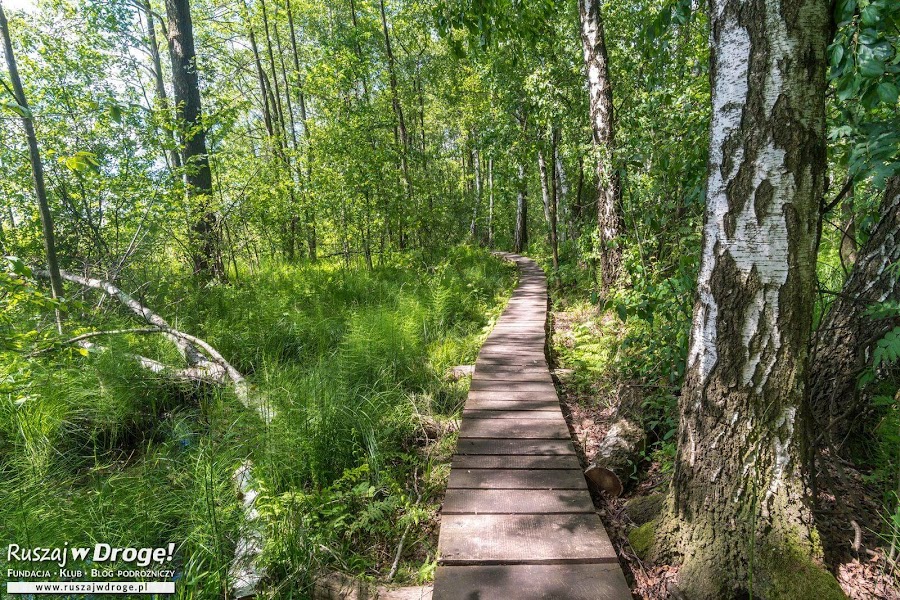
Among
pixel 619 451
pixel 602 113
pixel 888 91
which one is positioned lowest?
pixel 619 451

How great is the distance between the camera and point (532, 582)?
6.42ft

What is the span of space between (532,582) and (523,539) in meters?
0.28

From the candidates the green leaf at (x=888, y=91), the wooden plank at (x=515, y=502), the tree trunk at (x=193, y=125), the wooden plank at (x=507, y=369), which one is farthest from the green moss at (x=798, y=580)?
the tree trunk at (x=193, y=125)

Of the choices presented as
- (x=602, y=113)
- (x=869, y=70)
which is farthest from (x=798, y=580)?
(x=602, y=113)

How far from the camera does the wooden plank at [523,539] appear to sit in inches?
82.6

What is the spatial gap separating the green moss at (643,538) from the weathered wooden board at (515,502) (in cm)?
23

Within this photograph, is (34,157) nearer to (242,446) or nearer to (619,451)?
(242,446)

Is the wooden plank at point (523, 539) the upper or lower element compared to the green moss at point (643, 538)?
upper

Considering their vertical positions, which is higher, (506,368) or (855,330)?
(855,330)

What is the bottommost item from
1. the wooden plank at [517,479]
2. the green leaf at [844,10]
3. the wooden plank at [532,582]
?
the wooden plank at [532,582]

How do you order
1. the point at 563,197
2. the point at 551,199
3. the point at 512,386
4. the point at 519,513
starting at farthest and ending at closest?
the point at 563,197, the point at 551,199, the point at 512,386, the point at 519,513

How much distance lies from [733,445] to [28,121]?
6.60 m

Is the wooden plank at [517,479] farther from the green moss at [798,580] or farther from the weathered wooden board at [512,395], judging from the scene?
the weathered wooden board at [512,395]

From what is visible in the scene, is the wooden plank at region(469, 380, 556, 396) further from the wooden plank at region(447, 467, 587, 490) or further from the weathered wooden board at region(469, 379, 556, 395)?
the wooden plank at region(447, 467, 587, 490)
